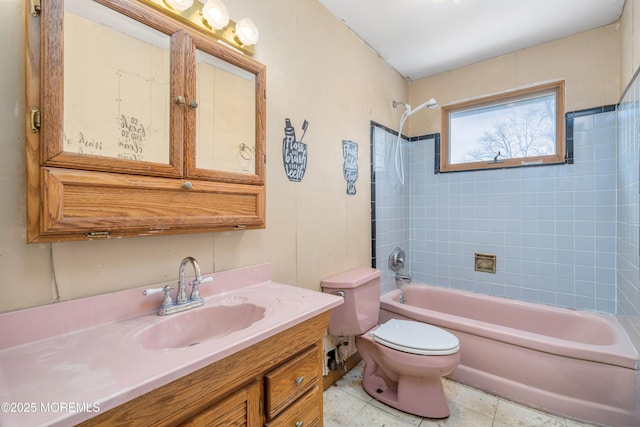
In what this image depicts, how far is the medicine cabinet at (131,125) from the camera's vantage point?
2.44 ft

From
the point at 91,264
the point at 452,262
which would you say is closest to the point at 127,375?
the point at 91,264

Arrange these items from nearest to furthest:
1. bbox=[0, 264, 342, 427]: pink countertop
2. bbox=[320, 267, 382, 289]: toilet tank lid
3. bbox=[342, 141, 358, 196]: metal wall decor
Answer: bbox=[0, 264, 342, 427]: pink countertop < bbox=[320, 267, 382, 289]: toilet tank lid < bbox=[342, 141, 358, 196]: metal wall decor

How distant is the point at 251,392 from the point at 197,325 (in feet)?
1.12

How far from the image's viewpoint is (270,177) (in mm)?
1451

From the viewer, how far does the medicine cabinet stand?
0.74m

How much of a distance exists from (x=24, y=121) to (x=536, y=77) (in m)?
A: 3.02

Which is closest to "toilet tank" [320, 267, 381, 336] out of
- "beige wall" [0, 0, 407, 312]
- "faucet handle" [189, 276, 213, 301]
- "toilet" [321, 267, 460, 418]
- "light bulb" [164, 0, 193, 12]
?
"toilet" [321, 267, 460, 418]

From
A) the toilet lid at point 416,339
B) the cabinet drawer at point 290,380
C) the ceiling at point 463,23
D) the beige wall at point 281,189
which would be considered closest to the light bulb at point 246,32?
the beige wall at point 281,189

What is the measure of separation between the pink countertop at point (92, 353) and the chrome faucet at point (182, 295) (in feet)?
0.11

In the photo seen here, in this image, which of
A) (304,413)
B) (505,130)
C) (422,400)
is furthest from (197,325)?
(505,130)

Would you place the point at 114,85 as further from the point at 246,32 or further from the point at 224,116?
the point at 246,32

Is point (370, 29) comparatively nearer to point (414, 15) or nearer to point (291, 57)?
point (414, 15)

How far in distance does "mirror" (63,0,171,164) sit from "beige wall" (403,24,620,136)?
240 cm

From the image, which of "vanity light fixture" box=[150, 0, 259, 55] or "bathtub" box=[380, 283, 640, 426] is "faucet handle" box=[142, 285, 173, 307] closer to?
"vanity light fixture" box=[150, 0, 259, 55]
